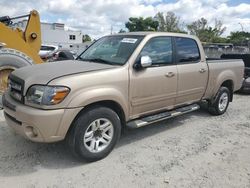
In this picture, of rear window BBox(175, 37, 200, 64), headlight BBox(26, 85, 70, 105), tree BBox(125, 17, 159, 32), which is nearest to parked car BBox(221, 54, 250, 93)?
rear window BBox(175, 37, 200, 64)

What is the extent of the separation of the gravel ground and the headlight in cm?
96

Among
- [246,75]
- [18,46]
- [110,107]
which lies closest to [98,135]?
[110,107]

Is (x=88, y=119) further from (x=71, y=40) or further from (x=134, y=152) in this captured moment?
(x=71, y=40)

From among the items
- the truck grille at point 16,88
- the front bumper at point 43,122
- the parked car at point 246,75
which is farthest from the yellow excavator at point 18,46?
the parked car at point 246,75

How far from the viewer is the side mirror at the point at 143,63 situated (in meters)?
4.11

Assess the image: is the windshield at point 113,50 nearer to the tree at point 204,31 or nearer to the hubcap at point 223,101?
the hubcap at point 223,101

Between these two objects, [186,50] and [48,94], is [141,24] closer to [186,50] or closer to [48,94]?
[186,50]


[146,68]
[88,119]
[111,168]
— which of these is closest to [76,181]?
[111,168]

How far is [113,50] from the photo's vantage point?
15.2 ft

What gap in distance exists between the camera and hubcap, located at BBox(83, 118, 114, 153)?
150 inches

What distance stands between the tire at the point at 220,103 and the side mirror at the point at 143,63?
283cm

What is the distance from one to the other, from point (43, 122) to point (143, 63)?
170 cm

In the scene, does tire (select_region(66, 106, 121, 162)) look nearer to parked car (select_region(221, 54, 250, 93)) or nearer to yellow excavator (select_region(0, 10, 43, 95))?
yellow excavator (select_region(0, 10, 43, 95))

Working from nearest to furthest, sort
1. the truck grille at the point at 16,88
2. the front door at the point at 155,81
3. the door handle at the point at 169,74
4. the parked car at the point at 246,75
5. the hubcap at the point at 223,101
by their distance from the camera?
the truck grille at the point at 16,88 → the front door at the point at 155,81 → the door handle at the point at 169,74 → the hubcap at the point at 223,101 → the parked car at the point at 246,75
